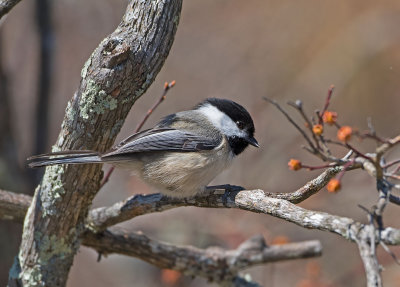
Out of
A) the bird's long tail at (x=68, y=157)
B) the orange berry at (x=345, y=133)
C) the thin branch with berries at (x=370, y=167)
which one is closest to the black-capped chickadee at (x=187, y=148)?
the bird's long tail at (x=68, y=157)

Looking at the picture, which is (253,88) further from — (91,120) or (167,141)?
(91,120)

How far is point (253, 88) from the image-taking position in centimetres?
655

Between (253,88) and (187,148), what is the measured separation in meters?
3.42

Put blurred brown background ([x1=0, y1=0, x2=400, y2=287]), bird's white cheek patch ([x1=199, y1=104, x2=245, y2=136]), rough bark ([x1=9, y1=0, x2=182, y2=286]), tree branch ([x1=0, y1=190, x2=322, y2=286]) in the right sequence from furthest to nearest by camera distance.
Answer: blurred brown background ([x1=0, y1=0, x2=400, y2=287]) < bird's white cheek patch ([x1=199, y1=104, x2=245, y2=136]) < tree branch ([x1=0, y1=190, x2=322, y2=286]) < rough bark ([x1=9, y1=0, x2=182, y2=286])

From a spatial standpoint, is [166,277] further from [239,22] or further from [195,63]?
[239,22]

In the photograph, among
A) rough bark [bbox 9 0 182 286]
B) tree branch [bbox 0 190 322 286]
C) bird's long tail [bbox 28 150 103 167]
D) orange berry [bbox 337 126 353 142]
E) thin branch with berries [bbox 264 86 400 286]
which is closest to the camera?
thin branch with berries [bbox 264 86 400 286]

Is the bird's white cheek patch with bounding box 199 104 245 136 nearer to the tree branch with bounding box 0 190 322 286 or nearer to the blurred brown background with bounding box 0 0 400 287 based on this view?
the tree branch with bounding box 0 190 322 286

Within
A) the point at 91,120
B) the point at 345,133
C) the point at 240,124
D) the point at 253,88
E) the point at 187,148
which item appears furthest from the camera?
the point at 253,88

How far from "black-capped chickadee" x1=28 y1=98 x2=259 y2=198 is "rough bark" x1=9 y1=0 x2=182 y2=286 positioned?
0.72 ft

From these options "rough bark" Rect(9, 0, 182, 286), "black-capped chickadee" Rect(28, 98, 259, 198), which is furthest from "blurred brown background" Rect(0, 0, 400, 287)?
"black-capped chickadee" Rect(28, 98, 259, 198)

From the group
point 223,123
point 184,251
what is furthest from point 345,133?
point 184,251

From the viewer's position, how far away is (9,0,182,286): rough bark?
2.57 metres

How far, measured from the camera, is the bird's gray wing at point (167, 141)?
3180mm

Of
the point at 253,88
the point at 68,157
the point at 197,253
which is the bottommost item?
the point at 197,253
